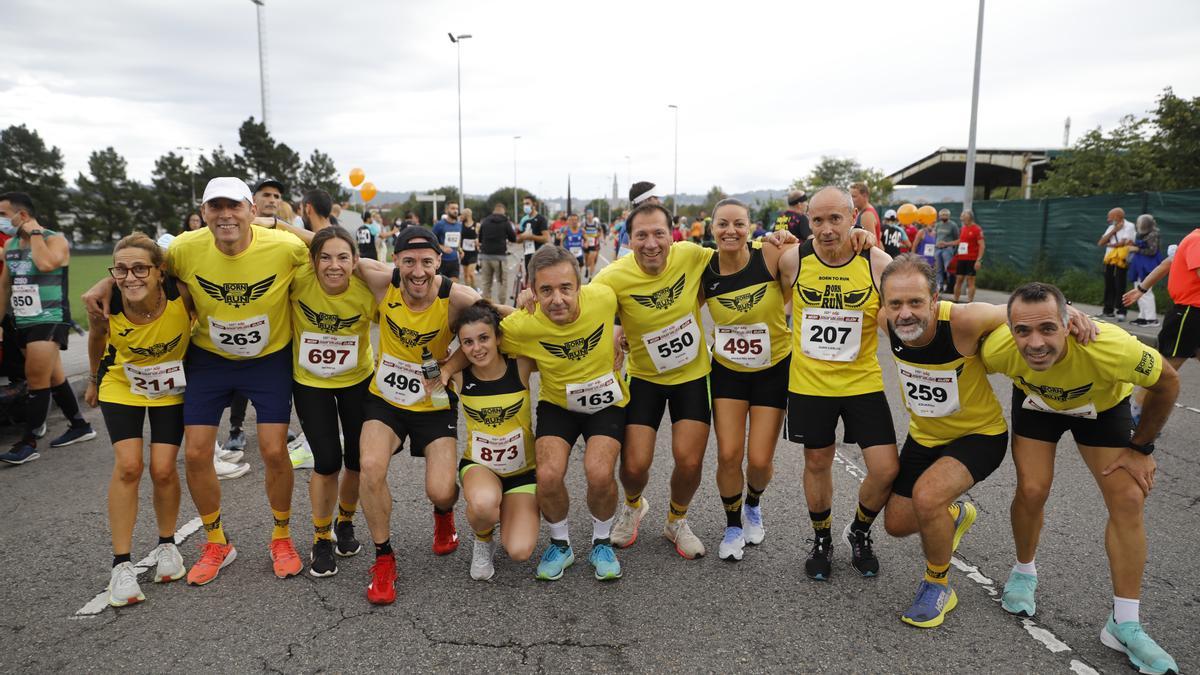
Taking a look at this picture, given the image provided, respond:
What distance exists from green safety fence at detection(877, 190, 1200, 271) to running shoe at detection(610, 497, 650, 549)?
13046mm

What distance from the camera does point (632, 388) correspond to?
4051 millimetres

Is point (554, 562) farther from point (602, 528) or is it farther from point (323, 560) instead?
point (323, 560)

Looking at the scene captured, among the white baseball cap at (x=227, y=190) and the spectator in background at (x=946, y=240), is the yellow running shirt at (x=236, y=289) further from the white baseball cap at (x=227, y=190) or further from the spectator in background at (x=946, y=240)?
the spectator in background at (x=946, y=240)

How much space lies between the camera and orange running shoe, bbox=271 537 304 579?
12.1 feet

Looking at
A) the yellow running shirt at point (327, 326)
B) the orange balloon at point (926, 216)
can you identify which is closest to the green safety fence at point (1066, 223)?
the orange balloon at point (926, 216)

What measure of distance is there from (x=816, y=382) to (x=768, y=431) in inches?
15.8

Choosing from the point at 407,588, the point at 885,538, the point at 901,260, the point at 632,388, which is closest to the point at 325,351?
the point at 407,588

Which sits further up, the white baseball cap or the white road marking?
the white baseball cap

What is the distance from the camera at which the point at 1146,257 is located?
1131cm

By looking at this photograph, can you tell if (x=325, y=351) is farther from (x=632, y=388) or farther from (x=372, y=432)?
(x=632, y=388)

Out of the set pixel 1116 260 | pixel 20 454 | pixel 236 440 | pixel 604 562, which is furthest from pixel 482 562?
pixel 1116 260

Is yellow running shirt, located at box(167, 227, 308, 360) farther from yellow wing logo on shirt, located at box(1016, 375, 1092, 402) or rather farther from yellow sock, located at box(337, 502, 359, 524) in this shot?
yellow wing logo on shirt, located at box(1016, 375, 1092, 402)

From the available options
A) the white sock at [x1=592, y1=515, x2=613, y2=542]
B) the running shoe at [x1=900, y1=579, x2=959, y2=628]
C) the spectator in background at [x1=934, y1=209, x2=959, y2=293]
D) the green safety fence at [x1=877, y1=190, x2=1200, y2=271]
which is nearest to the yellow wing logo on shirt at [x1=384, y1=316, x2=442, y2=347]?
the white sock at [x1=592, y1=515, x2=613, y2=542]

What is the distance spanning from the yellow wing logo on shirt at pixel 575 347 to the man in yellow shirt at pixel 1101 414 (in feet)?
6.18
